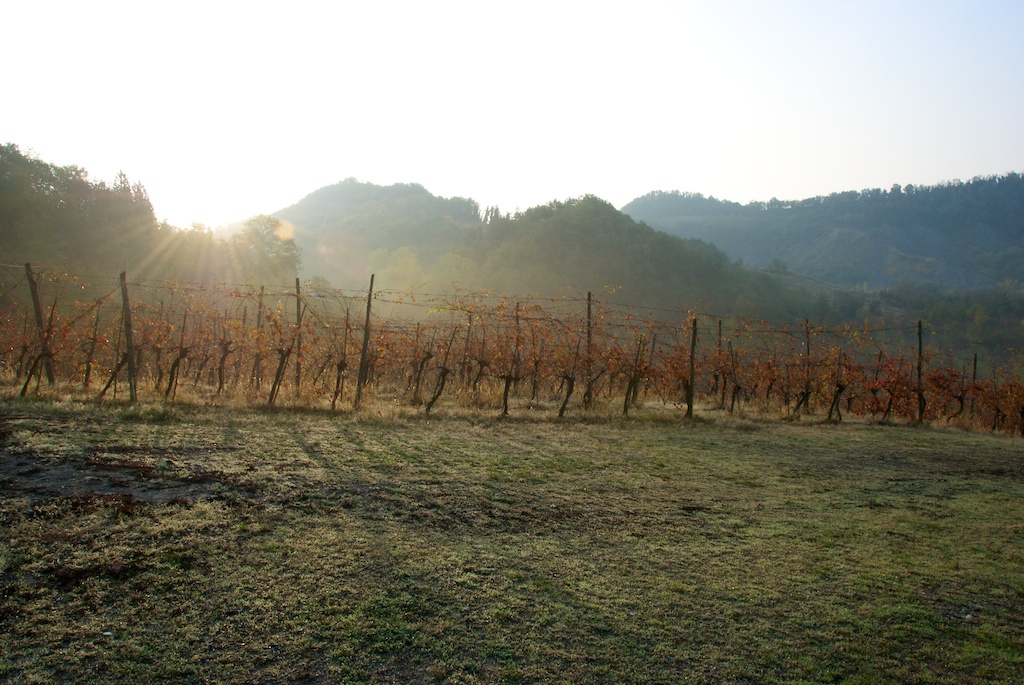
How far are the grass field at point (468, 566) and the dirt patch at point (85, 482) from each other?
0.02 metres

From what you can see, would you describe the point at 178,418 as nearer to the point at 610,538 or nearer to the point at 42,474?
the point at 42,474

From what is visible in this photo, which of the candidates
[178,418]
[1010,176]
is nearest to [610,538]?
[178,418]

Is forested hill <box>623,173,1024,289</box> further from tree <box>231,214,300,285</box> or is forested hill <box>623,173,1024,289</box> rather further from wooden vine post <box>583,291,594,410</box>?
wooden vine post <box>583,291,594,410</box>

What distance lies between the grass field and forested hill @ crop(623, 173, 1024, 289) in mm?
64835

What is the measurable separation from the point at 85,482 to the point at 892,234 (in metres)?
96.6

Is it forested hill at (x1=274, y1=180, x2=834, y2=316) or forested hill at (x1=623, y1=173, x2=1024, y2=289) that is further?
forested hill at (x1=623, y1=173, x2=1024, y2=289)

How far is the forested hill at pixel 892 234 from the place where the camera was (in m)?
76.0

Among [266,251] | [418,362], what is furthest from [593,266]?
[418,362]

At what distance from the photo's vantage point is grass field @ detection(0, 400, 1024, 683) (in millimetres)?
2463

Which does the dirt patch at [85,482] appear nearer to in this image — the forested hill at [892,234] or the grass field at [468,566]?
the grass field at [468,566]

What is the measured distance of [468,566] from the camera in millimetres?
3338

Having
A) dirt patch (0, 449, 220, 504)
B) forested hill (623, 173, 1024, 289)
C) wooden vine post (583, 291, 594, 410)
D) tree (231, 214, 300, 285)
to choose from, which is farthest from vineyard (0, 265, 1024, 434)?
forested hill (623, 173, 1024, 289)

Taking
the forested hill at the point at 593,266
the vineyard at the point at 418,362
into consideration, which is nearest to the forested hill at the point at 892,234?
the forested hill at the point at 593,266

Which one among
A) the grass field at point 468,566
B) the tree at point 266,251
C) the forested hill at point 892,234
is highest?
the forested hill at point 892,234
